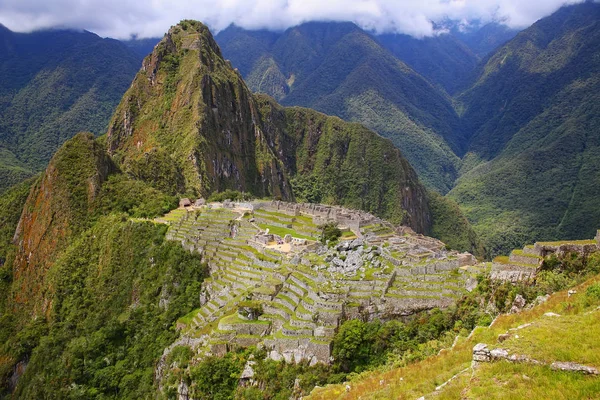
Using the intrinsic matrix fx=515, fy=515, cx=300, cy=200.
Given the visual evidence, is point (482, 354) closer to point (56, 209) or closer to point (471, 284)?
point (471, 284)

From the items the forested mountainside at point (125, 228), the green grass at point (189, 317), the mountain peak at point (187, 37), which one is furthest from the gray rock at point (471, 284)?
the mountain peak at point (187, 37)

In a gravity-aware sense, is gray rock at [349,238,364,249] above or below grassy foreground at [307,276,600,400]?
above

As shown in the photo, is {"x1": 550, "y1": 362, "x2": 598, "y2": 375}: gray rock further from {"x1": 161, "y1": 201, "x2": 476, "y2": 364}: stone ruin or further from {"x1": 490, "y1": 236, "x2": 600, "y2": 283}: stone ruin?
{"x1": 161, "y1": 201, "x2": 476, "y2": 364}: stone ruin

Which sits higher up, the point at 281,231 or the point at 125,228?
the point at 281,231

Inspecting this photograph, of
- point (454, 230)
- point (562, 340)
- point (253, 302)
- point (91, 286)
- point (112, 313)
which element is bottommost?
point (112, 313)

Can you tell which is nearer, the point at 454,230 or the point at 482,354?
the point at 482,354

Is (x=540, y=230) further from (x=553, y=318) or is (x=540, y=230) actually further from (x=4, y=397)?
(x=553, y=318)

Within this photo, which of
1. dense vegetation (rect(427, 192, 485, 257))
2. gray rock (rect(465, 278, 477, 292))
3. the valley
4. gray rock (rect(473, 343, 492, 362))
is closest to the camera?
gray rock (rect(473, 343, 492, 362))

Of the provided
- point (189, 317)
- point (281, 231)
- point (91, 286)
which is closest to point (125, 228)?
point (91, 286)

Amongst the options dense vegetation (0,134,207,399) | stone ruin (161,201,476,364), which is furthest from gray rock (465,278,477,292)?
dense vegetation (0,134,207,399)
